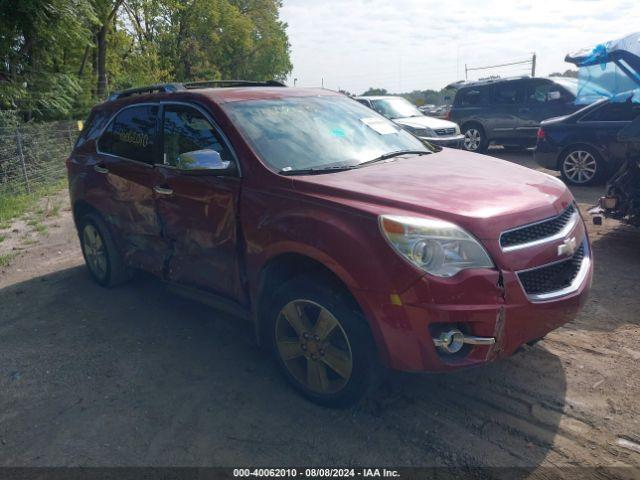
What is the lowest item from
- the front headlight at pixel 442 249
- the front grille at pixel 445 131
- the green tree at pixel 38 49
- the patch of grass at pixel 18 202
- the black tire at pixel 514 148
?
the patch of grass at pixel 18 202

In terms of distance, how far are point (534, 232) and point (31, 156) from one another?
12.2 metres

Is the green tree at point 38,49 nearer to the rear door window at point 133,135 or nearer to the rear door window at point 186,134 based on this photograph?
the rear door window at point 133,135

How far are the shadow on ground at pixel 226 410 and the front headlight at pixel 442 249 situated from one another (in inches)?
38.6

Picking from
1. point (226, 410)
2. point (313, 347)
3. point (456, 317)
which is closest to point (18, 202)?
point (226, 410)

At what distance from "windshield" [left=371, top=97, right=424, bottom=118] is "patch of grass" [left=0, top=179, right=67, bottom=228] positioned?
8048 millimetres

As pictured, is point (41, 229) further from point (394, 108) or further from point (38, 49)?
point (394, 108)

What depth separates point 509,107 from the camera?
14094mm

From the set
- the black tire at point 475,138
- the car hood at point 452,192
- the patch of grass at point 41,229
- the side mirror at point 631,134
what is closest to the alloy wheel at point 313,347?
the car hood at point 452,192

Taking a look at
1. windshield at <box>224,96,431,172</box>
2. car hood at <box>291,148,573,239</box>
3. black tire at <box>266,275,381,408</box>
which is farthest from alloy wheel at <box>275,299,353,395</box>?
windshield at <box>224,96,431,172</box>

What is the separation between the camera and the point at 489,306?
273cm

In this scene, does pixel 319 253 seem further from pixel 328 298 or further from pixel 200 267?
pixel 200 267

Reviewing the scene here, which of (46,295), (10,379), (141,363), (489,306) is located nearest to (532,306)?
(489,306)

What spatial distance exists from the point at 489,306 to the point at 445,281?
0.26m

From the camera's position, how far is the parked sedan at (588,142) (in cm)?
892
